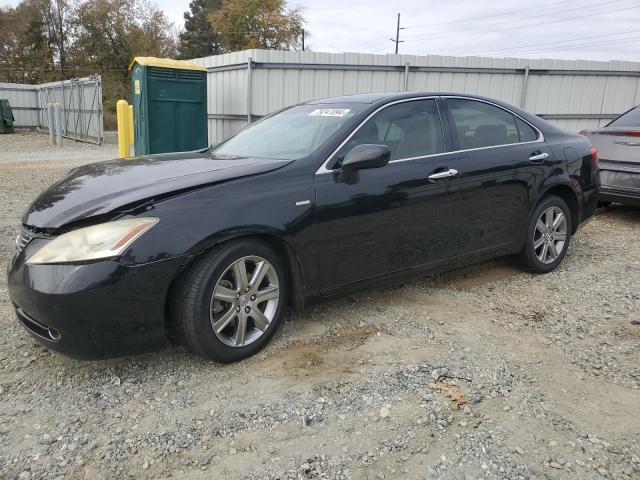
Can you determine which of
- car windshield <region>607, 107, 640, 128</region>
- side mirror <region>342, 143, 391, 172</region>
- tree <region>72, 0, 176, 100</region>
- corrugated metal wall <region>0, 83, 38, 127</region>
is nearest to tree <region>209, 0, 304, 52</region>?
tree <region>72, 0, 176, 100</region>

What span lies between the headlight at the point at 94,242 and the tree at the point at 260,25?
44.4 meters

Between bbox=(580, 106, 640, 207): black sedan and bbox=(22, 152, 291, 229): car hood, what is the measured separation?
500 cm

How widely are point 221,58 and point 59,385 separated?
893 cm

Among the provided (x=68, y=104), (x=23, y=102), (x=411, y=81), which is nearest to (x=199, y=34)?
(x=23, y=102)

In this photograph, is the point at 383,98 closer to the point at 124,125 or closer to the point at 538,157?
the point at 538,157

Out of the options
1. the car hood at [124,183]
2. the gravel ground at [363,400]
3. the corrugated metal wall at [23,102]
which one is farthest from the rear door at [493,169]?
the corrugated metal wall at [23,102]

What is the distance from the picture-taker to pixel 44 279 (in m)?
2.62

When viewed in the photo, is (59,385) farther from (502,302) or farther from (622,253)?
(622,253)

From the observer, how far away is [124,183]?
10.0 feet

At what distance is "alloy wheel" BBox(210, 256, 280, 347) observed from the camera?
2953 millimetres

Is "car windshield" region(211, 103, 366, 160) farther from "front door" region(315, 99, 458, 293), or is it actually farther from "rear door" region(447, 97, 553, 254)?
"rear door" region(447, 97, 553, 254)

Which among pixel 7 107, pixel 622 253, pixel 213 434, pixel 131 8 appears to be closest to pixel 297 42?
pixel 131 8

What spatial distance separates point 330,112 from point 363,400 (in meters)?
2.08

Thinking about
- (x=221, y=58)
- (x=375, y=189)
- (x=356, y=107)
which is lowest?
(x=375, y=189)
